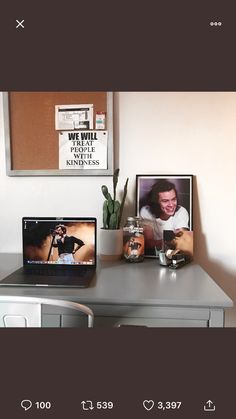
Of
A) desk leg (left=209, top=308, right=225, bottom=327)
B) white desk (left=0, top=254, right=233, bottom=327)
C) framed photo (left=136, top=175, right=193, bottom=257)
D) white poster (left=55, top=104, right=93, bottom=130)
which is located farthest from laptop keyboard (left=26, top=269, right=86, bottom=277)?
white poster (left=55, top=104, right=93, bottom=130)

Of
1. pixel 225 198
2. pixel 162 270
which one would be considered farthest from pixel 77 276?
pixel 225 198

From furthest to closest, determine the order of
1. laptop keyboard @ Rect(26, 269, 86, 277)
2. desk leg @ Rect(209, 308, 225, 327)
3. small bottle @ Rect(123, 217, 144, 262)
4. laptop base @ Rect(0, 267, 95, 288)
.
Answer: small bottle @ Rect(123, 217, 144, 262)
laptop keyboard @ Rect(26, 269, 86, 277)
laptop base @ Rect(0, 267, 95, 288)
desk leg @ Rect(209, 308, 225, 327)

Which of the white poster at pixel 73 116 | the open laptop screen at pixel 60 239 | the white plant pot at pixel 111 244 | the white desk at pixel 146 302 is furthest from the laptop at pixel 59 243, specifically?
the white poster at pixel 73 116

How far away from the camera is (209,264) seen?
1341 mm

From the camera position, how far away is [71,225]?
1153mm

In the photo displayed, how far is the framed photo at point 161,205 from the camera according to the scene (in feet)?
4.24

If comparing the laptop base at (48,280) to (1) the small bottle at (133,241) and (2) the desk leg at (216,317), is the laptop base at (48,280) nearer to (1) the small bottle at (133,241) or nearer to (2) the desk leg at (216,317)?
(1) the small bottle at (133,241)

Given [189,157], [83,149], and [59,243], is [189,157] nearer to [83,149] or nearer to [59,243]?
[83,149]

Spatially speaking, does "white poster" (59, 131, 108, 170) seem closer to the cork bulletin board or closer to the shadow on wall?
the cork bulletin board

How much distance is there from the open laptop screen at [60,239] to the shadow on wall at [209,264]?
19.2 inches

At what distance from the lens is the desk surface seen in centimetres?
83

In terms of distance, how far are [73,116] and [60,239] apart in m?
0.55

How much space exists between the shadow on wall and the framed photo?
47 mm
